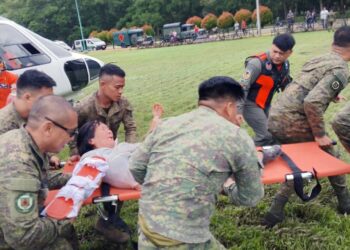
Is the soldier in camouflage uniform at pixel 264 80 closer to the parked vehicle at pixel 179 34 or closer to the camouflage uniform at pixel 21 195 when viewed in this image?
the camouflage uniform at pixel 21 195

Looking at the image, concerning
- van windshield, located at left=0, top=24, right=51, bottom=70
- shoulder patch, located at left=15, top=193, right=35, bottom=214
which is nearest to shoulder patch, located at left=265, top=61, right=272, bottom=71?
shoulder patch, located at left=15, top=193, right=35, bottom=214

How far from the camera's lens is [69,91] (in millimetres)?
7777

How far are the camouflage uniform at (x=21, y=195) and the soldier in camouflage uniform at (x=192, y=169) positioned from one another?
1.97 ft

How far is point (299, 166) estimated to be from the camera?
3318mm

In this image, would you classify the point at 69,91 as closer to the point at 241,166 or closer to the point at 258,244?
the point at 258,244

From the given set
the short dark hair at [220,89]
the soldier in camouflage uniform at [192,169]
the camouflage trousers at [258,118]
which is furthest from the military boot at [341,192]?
the short dark hair at [220,89]

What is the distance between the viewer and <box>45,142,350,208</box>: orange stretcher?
9.93ft

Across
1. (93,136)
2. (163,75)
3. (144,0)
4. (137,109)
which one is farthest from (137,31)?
(93,136)

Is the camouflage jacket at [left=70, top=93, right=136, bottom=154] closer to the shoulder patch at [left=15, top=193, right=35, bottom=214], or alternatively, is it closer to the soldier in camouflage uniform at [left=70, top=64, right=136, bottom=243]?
the soldier in camouflage uniform at [left=70, top=64, right=136, bottom=243]

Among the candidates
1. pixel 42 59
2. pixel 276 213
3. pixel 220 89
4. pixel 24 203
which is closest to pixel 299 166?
pixel 276 213

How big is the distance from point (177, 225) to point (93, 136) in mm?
1530

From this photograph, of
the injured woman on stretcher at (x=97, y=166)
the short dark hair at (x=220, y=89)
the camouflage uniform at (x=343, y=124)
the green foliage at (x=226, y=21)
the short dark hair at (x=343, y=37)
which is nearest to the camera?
the short dark hair at (x=220, y=89)

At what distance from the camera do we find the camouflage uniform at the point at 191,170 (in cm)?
214

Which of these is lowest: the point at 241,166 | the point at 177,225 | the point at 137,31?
the point at 137,31
